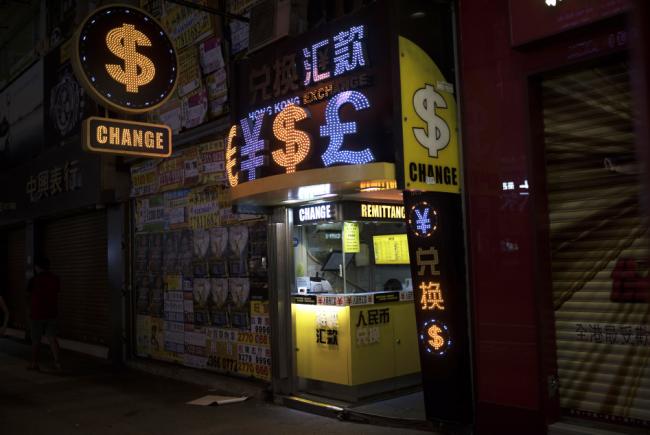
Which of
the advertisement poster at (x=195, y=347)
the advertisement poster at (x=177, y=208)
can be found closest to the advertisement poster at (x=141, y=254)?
the advertisement poster at (x=177, y=208)

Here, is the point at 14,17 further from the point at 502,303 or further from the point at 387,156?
the point at 502,303

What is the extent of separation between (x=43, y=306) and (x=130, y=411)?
14.0 feet

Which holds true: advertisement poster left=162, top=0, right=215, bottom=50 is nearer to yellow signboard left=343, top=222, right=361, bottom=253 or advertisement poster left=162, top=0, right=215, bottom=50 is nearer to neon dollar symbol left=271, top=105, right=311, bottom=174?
neon dollar symbol left=271, top=105, right=311, bottom=174

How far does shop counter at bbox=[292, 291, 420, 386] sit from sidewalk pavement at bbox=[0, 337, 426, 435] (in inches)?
26.5

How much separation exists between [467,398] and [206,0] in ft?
25.0

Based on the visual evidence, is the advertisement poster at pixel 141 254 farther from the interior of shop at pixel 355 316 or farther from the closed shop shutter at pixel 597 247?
the closed shop shutter at pixel 597 247

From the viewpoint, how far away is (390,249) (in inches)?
350

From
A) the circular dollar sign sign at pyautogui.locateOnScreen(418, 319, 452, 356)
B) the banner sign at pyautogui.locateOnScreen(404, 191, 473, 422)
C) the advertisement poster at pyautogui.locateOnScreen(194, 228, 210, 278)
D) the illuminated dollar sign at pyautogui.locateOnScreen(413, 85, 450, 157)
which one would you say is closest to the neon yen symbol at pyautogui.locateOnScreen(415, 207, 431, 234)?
the banner sign at pyautogui.locateOnScreen(404, 191, 473, 422)

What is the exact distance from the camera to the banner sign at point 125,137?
8109 millimetres

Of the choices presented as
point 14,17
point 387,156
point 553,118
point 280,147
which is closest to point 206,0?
point 280,147

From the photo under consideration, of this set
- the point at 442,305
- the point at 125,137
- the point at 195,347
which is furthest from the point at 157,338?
the point at 442,305

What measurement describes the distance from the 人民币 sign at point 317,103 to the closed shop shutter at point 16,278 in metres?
12.4

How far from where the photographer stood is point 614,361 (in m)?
5.28

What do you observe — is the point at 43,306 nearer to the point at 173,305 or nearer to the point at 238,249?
the point at 173,305
